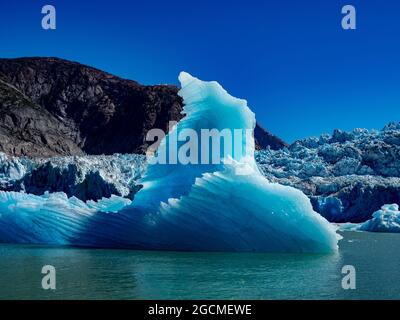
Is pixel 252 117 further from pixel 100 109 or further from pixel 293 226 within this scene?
pixel 100 109

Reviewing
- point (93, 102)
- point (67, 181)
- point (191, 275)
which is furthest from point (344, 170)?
point (93, 102)

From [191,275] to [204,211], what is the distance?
3240mm

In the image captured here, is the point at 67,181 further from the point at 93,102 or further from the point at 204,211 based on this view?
the point at 93,102

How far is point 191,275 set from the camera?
8664 mm

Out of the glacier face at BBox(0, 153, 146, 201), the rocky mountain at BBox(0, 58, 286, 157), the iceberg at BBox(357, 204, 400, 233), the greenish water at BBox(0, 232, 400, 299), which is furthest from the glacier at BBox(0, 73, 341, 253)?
the rocky mountain at BBox(0, 58, 286, 157)

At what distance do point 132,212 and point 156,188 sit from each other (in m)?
1.30

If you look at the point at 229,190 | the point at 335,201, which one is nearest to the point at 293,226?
the point at 229,190

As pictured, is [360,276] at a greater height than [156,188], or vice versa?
[156,188]

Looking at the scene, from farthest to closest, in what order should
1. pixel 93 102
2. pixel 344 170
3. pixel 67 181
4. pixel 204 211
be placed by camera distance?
1. pixel 93 102
2. pixel 344 170
3. pixel 67 181
4. pixel 204 211

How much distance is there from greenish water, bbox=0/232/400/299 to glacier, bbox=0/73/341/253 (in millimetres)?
525

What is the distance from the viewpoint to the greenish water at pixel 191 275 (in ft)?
23.8

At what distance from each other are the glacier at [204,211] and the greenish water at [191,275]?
1.72 feet

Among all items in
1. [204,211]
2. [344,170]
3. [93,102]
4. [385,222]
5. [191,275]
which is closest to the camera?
[191,275]

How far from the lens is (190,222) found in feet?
39.1
